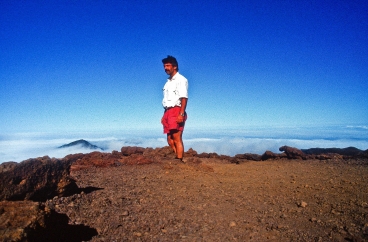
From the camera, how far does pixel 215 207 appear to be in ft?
11.6

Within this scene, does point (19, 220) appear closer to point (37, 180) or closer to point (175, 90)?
point (37, 180)

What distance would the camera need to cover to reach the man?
21.1 ft

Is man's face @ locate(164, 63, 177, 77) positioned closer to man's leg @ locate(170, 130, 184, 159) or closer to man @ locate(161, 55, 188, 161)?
man @ locate(161, 55, 188, 161)

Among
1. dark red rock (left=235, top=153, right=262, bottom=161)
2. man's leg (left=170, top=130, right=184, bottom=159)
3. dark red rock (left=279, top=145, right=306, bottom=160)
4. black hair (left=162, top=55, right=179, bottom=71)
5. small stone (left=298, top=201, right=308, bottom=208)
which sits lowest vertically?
small stone (left=298, top=201, right=308, bottom=208)

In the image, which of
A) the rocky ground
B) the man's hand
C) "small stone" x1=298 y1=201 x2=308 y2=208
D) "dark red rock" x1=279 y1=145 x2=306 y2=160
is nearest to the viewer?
the rocky ground

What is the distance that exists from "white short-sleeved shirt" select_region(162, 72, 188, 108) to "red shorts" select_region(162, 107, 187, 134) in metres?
0.14

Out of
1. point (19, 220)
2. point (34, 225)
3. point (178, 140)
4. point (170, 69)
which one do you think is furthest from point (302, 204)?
point (170, 69)

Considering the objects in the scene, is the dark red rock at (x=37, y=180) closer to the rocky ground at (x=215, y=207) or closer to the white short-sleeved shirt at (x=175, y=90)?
the rocky ground at (x=215, y=207)

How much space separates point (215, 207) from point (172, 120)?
3.26 meters

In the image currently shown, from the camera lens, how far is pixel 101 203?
131 inches

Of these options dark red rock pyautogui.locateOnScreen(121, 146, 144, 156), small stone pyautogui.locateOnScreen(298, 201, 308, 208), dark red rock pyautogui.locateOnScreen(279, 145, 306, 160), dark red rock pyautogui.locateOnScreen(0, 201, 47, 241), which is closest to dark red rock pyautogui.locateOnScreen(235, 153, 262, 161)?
dark red rock pyautogui.locateOnScreen(279, 145, 306, 160)

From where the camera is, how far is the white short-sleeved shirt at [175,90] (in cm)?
645

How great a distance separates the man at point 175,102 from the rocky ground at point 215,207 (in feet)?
4.98

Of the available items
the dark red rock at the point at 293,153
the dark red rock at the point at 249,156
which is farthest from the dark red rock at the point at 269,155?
the dark red rock at the point at 293,153
